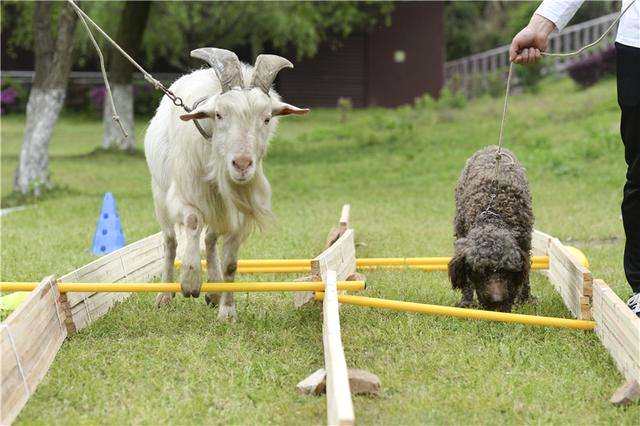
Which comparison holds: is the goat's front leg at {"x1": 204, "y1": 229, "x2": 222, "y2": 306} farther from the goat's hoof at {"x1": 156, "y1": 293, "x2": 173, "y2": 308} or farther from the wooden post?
the wooden post

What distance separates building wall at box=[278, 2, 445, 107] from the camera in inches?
1342

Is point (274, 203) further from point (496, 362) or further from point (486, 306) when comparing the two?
point (496, 362)

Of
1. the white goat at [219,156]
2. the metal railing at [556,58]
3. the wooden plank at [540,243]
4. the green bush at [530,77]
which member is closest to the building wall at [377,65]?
the metal railing at [556,58]

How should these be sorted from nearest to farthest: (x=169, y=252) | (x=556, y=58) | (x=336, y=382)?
(x=336, y=382), (x=169, y=252), (x=556, y=58)

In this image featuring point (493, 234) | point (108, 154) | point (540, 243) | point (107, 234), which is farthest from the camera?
point (108, 154)

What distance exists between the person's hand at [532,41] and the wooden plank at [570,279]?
1.36 meters

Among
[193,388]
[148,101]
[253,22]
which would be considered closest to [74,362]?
[193,388]

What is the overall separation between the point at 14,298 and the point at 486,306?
10.7 ft

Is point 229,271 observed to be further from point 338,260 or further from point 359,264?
point 359,264

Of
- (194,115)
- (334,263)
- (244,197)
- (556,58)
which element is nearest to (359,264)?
(334,263)

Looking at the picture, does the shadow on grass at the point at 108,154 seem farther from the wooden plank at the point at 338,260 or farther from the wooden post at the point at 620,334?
the wooden post at the point at 620,334

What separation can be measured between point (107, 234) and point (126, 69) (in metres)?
12.2

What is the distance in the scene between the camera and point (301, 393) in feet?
14.8

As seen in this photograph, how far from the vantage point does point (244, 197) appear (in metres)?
5.86
